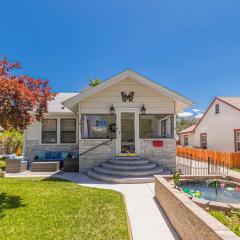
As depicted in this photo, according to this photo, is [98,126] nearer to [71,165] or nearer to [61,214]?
[71,165]

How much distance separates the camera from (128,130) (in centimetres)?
1260

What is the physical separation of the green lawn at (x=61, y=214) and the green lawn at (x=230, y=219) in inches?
80.1

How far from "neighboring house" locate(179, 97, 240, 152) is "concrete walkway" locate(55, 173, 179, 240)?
13.0m

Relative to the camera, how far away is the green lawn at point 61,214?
4.30 metres

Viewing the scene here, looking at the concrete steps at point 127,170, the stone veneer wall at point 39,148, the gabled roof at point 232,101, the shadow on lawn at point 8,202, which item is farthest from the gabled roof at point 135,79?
the gabled roof at point 232,101

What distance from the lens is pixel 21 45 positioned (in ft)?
60.3

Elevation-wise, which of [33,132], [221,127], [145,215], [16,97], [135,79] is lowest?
[145,215]

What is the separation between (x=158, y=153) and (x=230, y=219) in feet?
24.2

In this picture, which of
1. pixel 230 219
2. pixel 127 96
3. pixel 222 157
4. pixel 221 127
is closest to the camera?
pixel 230 219

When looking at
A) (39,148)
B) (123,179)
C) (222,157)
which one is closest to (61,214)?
(123,179)

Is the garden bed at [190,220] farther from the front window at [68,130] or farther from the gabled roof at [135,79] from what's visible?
the front window at [68,130]

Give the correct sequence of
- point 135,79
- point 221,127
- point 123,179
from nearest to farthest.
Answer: point 123,179 → point 135,79 → point 221,127

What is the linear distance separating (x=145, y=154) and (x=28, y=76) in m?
7.42

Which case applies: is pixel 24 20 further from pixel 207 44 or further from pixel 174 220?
pixel 174 220
